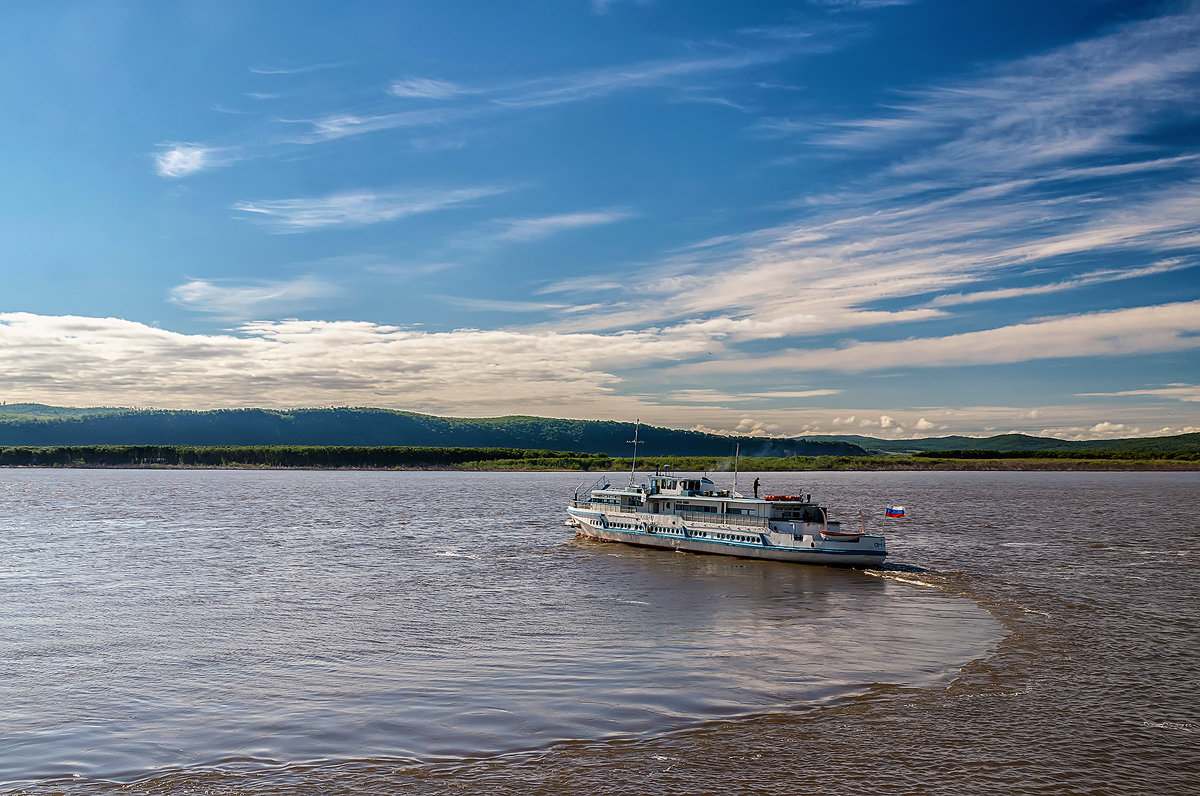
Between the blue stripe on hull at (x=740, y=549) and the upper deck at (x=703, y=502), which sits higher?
the upper deck at (x=703, y=502)

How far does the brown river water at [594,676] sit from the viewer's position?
18.3 m

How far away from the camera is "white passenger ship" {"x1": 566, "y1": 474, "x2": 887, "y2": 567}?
189ft

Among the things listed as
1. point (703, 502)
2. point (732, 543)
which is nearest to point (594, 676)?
point (732, 543)

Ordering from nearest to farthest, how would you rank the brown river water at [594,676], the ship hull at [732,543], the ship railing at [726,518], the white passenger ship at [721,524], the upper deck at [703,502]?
1. the brown river water at [594,676]
2. the ship hull at [732,543]
3. the white passenger ship at [721,524]
4. the upper deck at [703,502]
5. the ship railing at [726,518]

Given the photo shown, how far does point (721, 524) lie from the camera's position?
64.8 meters

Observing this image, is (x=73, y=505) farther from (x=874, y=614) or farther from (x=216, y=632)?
(x=874, y=614)

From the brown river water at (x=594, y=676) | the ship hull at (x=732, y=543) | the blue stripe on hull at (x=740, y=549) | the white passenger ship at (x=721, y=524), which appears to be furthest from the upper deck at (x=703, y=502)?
the brown river water at (x=594, y=676)

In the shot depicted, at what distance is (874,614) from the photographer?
38.7 metres

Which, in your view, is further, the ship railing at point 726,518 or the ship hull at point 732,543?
the ship railing at point 726,518

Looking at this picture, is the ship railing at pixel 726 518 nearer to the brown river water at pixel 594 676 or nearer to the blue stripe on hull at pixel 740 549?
the blue stripe on hull at pixel 740 549

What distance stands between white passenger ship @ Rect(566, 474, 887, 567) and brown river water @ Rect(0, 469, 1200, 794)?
1.95 meters

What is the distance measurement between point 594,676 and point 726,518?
4036 cm

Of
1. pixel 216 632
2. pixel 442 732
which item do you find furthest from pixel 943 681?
pixel 216 632

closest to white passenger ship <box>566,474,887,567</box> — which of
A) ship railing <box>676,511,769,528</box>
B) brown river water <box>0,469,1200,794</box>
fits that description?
ship railing <box>676,511,769,528</box>
